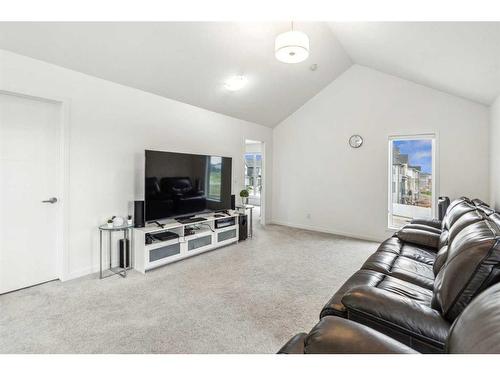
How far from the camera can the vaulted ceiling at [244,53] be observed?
242 centimetres

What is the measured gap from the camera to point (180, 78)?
3529mm

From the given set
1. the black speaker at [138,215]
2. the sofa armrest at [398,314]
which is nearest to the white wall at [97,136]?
the black speaker at [138,215]

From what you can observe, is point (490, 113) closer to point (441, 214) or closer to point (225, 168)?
point (441, 214)

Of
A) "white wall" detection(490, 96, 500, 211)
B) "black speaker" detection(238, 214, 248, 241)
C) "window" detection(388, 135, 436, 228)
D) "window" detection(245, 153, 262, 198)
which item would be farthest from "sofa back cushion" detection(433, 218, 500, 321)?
"window" detection(245, 153, 262, 198)

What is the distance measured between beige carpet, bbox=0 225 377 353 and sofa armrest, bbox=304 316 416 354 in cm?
100

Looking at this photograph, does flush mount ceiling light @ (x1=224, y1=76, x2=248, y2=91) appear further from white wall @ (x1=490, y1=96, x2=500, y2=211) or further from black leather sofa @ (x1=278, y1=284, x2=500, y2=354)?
black leather sofa @ (x1=278, y1=284, x2=500, y2=354)

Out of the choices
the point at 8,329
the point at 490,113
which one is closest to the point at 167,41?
the point at 8,329

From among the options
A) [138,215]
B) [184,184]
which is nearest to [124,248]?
[138,215]

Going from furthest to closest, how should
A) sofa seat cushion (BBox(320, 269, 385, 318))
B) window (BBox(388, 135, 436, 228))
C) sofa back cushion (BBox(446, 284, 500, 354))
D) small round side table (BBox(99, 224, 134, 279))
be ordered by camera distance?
1. window (BBox(388, 135, 436, 228))
2. small round side table (BBox(99, 224, 134, 279))
3. sofa seat cushion (BBox(320, 269, 385, 318))
4. sofa back cushion (BBox(446, 284, 500, 354))

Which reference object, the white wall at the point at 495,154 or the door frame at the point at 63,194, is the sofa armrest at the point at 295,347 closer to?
the door frame at the point at 63,194

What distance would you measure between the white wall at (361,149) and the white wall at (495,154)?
0.21m

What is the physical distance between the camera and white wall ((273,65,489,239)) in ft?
13.3
